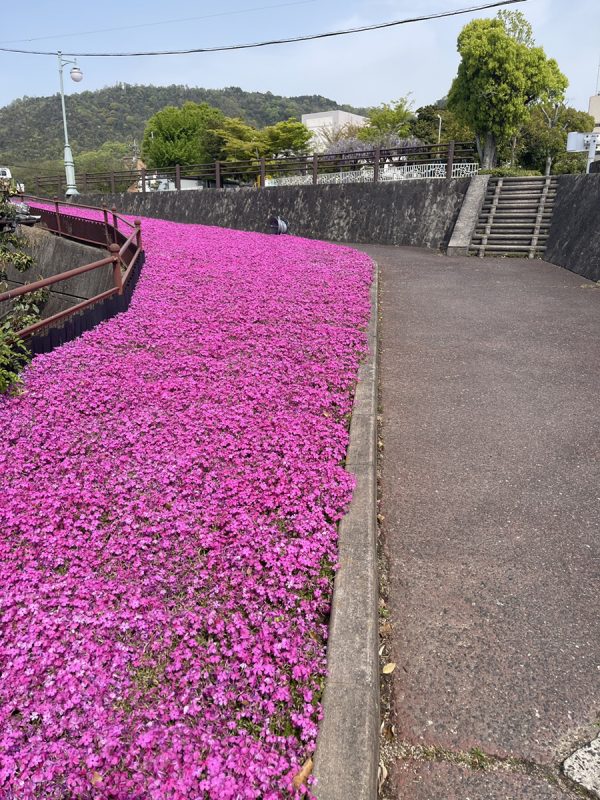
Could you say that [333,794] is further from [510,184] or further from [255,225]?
[255,225]

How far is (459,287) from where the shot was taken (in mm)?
11984

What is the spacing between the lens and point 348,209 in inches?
837

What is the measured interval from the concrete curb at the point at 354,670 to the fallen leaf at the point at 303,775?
3 cm

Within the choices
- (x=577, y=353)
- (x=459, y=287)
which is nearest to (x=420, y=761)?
(x=577, y=353)

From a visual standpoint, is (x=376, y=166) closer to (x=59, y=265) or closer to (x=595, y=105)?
(x=59, y=265)

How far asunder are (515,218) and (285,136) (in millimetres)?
32059

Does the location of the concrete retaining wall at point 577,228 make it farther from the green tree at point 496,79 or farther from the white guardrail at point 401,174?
the green tree at point 496,79

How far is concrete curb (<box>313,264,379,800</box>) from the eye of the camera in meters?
2.08

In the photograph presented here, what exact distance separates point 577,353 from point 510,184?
13.2 metres

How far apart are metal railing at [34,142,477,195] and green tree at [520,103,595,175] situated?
31.0 feet

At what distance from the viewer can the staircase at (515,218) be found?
15.7 meters

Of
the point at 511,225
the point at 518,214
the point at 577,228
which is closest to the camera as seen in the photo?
the point at 577,228

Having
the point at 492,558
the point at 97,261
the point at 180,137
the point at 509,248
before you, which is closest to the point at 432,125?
the point at 180,137

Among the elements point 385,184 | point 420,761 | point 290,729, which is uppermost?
point 385,184
